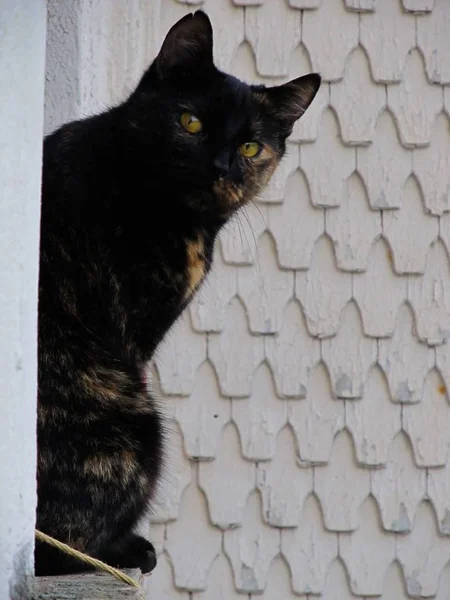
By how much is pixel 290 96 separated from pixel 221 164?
0.38m

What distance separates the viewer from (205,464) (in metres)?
3.54

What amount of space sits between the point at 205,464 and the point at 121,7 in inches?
63.8

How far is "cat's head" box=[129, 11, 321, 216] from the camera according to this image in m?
2.40

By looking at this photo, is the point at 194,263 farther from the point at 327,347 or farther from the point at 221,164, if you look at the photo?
the point at 327,347

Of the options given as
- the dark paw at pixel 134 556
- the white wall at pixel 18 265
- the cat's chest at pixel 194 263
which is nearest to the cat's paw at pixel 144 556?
the dark paw at pixel 134 556

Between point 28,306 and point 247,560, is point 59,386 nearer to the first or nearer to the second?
point 28,306

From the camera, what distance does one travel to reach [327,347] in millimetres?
3559

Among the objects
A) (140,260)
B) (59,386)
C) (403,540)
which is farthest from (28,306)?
(403,540)

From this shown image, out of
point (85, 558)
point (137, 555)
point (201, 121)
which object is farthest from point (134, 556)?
point (201, 121)

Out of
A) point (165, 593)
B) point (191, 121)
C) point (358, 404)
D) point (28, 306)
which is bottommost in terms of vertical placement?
point (165, 593)

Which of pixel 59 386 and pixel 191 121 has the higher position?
pixel 191 121

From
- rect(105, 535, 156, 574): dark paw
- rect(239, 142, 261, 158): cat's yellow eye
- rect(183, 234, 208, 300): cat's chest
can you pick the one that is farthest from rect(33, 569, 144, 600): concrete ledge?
rect(239, 142, 261, 158): cat's yellow eye

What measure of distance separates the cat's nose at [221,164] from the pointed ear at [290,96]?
29cm

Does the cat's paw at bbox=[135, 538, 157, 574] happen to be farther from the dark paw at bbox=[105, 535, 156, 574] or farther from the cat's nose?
the cat's nose
